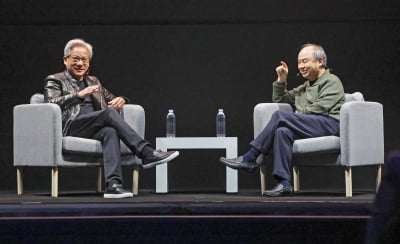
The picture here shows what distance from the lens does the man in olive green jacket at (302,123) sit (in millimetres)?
4430

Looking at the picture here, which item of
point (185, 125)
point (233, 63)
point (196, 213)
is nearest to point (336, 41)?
point (233, 63)

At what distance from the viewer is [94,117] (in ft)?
15.0

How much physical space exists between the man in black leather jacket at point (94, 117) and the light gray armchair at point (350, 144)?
34.8 inches

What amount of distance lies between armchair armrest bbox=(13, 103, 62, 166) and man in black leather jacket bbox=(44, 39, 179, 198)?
0.13m

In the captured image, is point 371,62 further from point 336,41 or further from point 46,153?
point 46,153

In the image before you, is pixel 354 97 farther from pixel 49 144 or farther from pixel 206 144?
pixel 49 144

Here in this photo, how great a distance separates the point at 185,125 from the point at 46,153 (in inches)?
63.3

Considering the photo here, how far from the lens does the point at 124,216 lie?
2281 mm

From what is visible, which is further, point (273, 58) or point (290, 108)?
point (273, 58)
